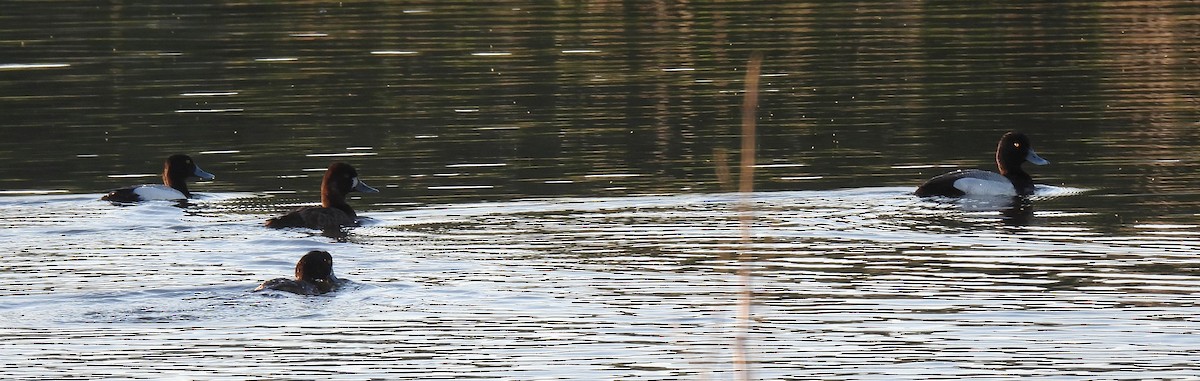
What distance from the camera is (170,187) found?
20516 mm

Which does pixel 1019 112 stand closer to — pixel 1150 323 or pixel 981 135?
pixel 981 135

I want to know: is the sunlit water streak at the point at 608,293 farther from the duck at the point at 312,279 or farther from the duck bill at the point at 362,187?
the duck bill at the point at 362,187

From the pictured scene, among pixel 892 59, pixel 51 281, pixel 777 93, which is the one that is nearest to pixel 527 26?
pixel 892 59

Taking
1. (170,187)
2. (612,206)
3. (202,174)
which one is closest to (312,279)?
(612,206)

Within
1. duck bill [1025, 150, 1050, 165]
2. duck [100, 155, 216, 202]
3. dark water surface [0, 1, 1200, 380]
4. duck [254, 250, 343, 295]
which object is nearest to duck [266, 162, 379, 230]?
dark water surface [0, 1, 1200, 380]

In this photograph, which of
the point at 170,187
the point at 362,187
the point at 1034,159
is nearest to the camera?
the point at 362,187

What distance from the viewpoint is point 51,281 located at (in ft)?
48.5

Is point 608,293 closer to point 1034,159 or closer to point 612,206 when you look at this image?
point 612,206

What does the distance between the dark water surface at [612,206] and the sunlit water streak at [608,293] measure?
0.04m

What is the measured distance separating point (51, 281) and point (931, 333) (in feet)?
20.8

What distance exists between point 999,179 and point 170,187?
8152mm

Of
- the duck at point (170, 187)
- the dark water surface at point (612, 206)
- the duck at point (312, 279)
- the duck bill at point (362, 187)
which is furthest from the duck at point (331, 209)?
the duck at point (312, 279)

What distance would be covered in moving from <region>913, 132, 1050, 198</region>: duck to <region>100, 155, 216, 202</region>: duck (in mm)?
7202

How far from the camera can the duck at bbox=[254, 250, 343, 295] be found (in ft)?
47.0
